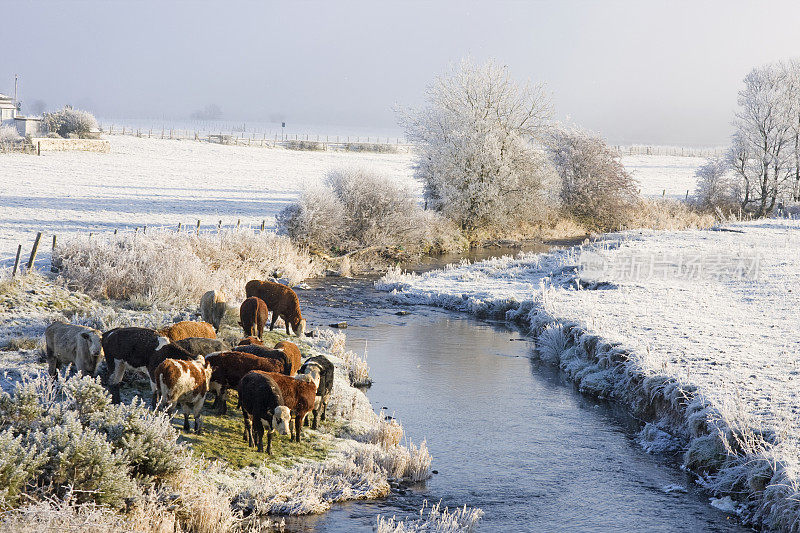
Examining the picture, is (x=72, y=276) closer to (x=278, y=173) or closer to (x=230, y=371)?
(x=230, y=371)

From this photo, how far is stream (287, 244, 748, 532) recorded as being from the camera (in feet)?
30.6

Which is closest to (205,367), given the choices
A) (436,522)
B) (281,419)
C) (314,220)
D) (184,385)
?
(184,385)

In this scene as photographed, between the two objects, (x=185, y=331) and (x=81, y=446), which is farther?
(x=185, y=331)

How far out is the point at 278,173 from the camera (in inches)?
2296

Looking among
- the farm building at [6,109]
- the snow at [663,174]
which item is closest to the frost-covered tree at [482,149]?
the snow at [663,174]

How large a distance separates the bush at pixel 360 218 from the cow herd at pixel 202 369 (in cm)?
1790

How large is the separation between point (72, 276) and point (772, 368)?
54.4 ft

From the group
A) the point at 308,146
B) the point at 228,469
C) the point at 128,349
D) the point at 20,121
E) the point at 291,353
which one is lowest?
the point at 228,469

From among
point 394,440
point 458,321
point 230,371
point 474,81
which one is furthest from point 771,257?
point 230,371

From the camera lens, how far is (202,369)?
9.97m

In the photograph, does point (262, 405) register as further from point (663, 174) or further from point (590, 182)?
point (663, 174)

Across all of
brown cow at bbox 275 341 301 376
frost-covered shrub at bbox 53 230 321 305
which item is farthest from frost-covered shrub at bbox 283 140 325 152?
brown cow at bbox 275 341 301 376

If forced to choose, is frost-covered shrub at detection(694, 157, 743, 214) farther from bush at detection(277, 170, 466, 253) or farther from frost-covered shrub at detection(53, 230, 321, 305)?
frost-covered shrub at detection(53, 230, 321, 305)

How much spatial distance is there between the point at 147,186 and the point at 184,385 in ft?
126
